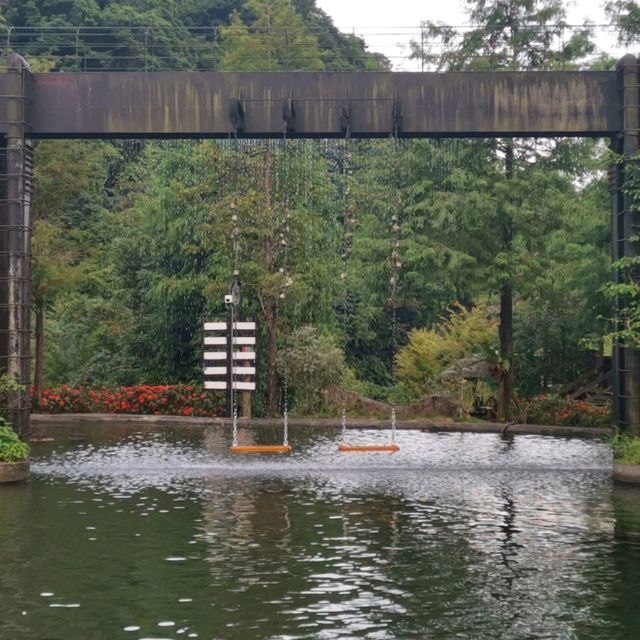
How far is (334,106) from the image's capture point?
20078 mm

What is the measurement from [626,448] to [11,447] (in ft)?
34.7

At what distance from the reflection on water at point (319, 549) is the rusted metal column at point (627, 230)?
1.32m

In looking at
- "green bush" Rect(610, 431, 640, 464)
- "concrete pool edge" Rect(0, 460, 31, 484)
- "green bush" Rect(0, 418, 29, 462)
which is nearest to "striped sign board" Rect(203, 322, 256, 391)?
"green bush" Rect(0, 418, 29, 462)

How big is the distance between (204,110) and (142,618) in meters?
12.4

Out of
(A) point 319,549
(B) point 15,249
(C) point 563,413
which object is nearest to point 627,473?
(A) point 319,549

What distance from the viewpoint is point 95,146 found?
116 ft

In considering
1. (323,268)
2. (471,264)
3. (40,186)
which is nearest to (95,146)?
(40,186)

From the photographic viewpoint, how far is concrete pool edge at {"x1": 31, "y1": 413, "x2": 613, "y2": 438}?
89.4ft

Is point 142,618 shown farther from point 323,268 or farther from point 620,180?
point 323,268

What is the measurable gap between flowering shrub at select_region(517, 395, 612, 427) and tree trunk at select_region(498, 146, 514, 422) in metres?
0.48

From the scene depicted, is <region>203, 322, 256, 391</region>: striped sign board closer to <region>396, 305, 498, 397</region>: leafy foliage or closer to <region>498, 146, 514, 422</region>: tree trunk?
<region>498, 146, 514, 422</region>: tree trunk

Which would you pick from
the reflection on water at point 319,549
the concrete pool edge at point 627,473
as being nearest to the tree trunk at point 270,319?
the reflection on water at point 319,549

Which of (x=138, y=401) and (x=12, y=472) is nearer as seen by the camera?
(x=12, y=472)

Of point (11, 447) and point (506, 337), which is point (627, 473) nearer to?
point (11, 447)
